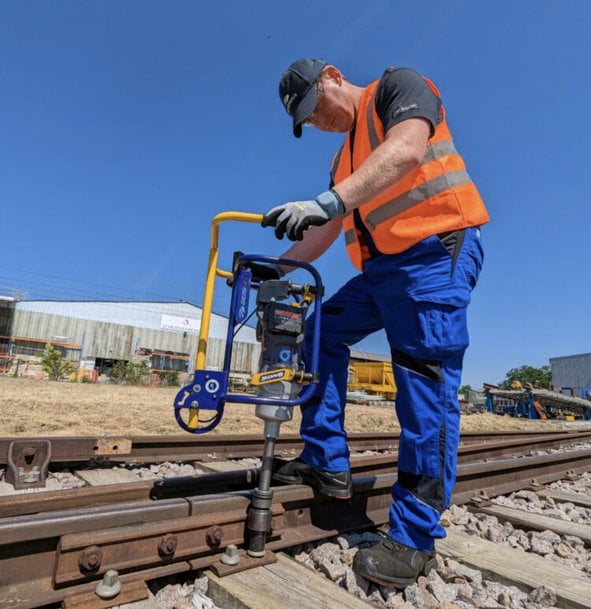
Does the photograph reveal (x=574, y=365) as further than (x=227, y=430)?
Yes

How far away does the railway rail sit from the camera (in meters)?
1.33

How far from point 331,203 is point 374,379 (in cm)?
2016

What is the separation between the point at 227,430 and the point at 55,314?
35245mm

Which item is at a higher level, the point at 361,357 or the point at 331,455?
the point at 361,357

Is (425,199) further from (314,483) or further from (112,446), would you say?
(112,446)

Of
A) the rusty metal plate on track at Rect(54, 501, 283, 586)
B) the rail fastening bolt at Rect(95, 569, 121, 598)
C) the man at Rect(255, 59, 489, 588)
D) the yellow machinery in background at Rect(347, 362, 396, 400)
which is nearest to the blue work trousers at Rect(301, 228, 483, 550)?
the man at Rect(255, 59, 489, 588)

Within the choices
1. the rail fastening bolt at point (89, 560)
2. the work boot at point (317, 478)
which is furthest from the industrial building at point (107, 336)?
the rail fastening bolt at point (89, 560)

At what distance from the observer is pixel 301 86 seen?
7.09ft

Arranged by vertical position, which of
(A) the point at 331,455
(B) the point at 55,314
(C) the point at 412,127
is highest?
(B) the point at 55,314

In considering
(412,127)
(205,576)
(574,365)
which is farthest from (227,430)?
(574,365)

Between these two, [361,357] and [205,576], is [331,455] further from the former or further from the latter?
[361,357]

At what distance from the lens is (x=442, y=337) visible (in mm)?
1796

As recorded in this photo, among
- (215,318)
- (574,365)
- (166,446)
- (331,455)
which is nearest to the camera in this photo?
(331,455)

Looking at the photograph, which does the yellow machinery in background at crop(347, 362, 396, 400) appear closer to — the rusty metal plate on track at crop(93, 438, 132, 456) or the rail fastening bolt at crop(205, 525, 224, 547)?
the rusty metal plate on track at crop(93, 438, 132, 456)
